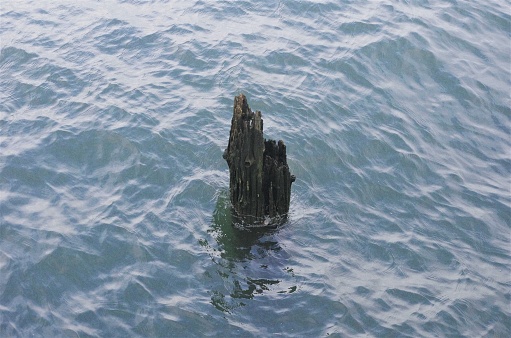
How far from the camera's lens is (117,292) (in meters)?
12.3

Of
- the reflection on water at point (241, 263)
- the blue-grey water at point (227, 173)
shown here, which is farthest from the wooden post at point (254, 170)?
the blue-grey water at point (227, 173)

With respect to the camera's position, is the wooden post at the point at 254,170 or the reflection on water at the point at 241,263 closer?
the wooden post at the point at 254,170

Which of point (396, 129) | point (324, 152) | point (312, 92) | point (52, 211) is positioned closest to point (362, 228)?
point (324, 152)

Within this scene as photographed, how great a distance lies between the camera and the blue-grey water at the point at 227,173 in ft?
40.2

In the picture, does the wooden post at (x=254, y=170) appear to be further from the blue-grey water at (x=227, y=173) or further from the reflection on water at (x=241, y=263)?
the blue-grey water at (x=227, y=173)

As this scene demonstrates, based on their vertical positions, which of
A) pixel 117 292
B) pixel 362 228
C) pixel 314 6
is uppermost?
pixel 314 6

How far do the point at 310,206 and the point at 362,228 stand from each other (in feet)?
4.00

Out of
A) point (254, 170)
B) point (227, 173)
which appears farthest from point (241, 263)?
point (227, 173)

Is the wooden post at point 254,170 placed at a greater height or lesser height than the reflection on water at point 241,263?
greater

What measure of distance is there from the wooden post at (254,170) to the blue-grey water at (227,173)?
56 cm

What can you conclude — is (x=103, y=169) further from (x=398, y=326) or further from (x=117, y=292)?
(x=398, y=326)

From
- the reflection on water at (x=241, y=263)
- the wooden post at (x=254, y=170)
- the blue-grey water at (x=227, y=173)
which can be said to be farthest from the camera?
the reflection on water at (x=241, y=263)

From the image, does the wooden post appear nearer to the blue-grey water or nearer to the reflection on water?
the reflection on water

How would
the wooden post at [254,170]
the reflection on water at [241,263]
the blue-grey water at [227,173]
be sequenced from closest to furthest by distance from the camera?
the wooden post at [254,170]
the blue-grey water at [227,173]
the reflection on water at [241,263]
